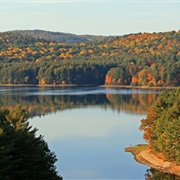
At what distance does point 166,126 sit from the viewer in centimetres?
4681

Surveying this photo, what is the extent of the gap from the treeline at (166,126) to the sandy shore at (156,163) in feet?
1.97

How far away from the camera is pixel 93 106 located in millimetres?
109750

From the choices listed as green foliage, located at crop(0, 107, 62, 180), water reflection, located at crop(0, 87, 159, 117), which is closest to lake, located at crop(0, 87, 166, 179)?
water reflection, located at crop(0, 87, 159, 117)

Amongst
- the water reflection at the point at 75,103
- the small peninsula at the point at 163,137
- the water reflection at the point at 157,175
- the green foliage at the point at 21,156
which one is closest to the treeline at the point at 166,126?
the small peninsula at the point at 163,137

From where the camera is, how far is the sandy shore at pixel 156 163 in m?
44.0

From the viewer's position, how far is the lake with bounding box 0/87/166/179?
47.9 metres

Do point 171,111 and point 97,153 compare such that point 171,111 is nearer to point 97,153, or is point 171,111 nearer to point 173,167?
point 173,167

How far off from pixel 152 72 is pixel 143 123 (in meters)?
120

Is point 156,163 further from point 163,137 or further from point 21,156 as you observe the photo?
point 21,156

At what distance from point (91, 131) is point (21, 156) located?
141 feet

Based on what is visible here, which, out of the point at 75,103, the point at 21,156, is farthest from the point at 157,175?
the point at 75,103

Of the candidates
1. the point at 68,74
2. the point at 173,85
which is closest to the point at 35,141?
the point at 173,85

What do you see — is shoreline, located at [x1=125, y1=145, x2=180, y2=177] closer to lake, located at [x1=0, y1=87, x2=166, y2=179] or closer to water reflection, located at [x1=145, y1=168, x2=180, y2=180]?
water reflection, located at [x1=145, y1=168, x2=180, y2=180]

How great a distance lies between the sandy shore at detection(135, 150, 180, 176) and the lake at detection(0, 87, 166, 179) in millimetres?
735
